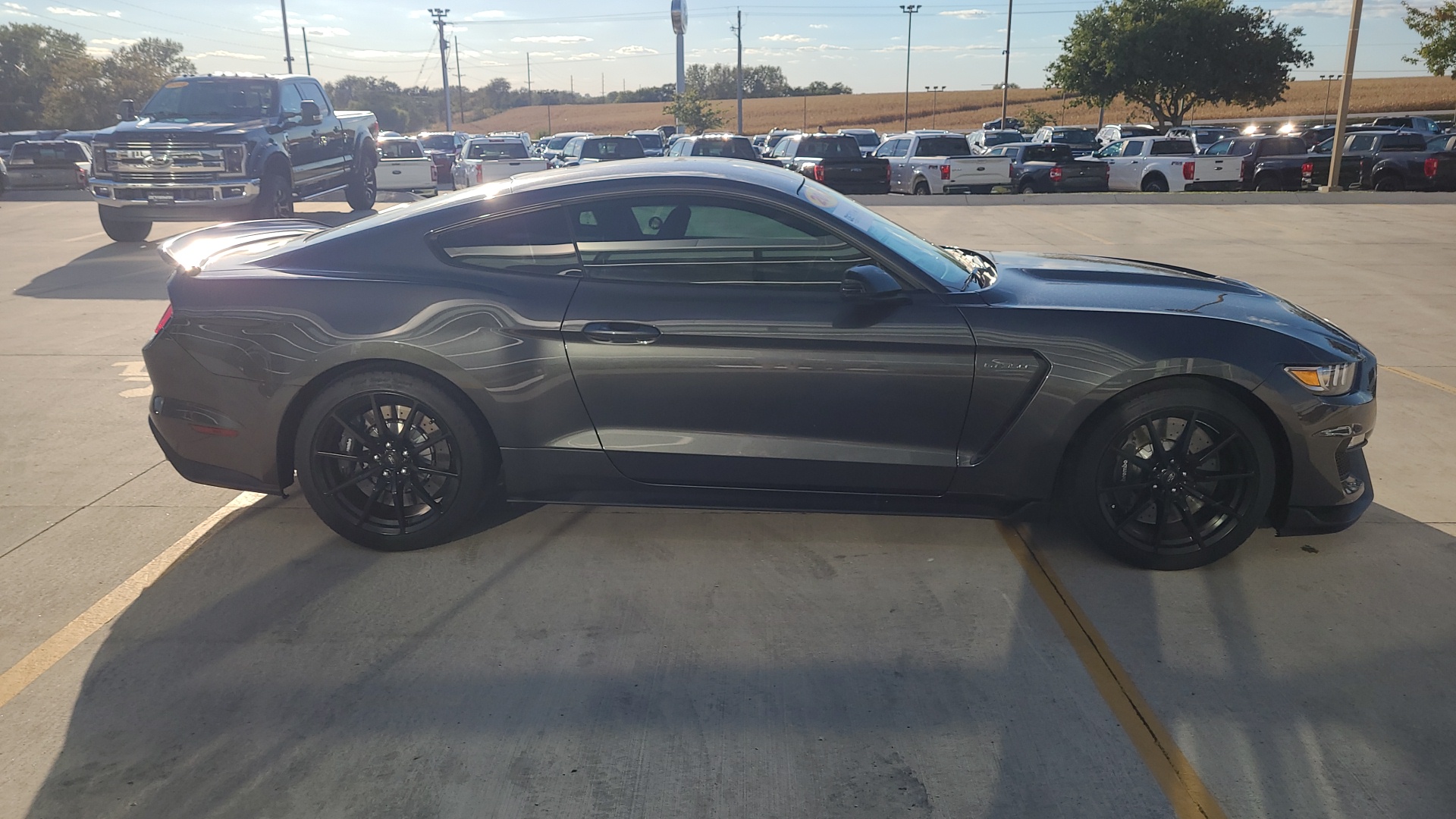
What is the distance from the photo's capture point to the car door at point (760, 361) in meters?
3.88

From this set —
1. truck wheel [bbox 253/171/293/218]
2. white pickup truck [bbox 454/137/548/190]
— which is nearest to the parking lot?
truck wheel [bbox 253/171/293/218]

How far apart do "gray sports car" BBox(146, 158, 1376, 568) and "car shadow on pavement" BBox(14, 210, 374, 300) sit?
213 inches

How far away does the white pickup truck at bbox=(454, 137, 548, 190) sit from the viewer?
20.8 m

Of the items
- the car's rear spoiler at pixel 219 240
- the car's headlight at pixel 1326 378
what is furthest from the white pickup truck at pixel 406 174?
the car's headlight at pixel 1326 378

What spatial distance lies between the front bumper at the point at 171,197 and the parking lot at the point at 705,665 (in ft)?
31.1

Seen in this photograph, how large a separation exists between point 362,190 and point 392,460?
15541 mm

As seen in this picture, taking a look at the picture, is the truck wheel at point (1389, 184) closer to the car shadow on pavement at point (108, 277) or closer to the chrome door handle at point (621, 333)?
the car shadow on pavement at point (108, 277)

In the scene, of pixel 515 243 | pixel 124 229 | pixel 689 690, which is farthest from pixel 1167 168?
pixel 689 690

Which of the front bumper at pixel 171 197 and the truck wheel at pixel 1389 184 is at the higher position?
the front bumper at pixel 171 197

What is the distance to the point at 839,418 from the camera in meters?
3.92

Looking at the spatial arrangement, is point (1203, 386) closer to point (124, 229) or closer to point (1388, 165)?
point (124, 229)

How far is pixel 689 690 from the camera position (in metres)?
3.25

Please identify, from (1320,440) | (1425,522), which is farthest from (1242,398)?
(1425,522)

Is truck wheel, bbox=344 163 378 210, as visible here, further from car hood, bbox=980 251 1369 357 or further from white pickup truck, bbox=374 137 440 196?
car hood, bbox=980 251 1369 357
